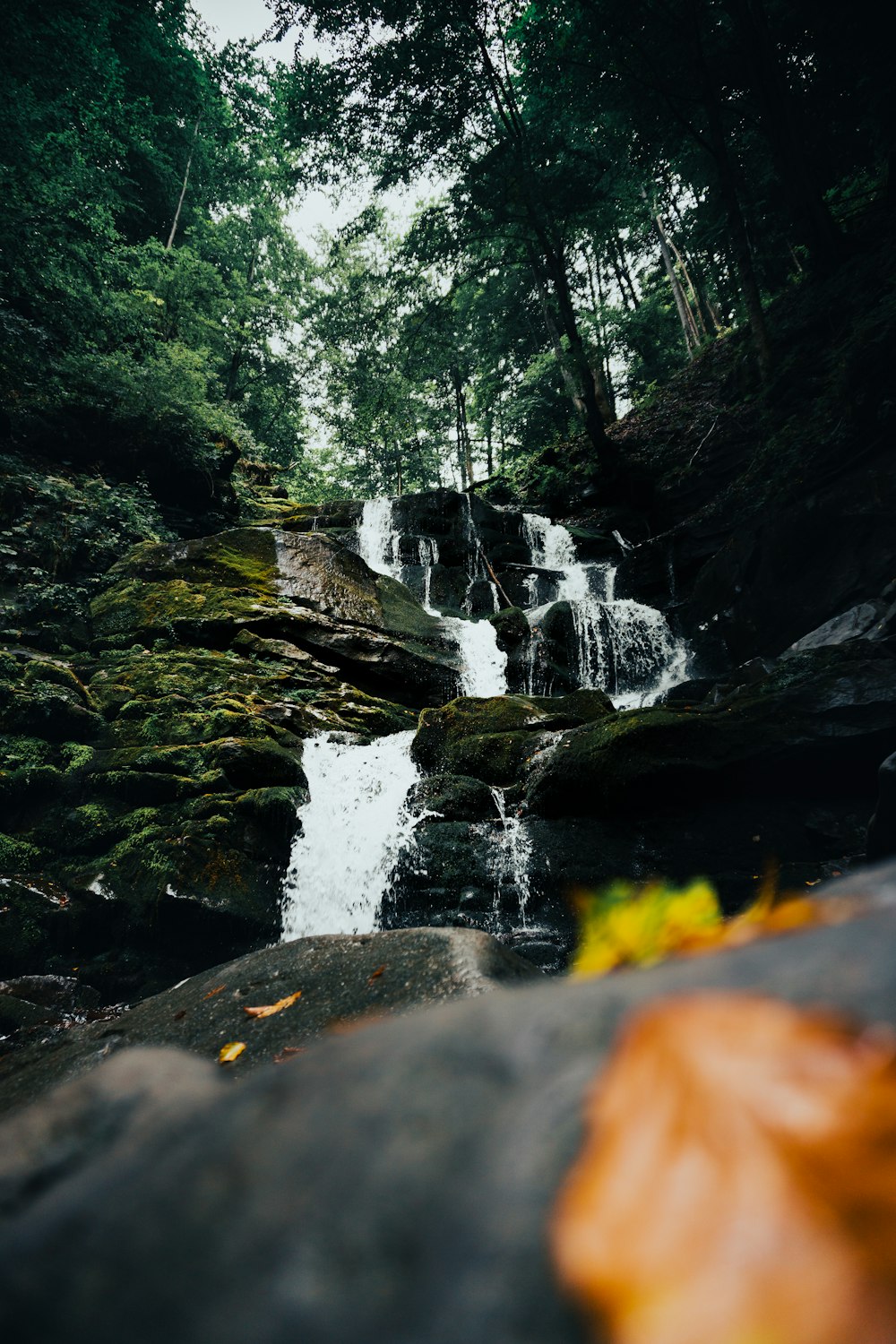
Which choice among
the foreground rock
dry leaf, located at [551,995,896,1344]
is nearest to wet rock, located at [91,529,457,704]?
the foreground rock

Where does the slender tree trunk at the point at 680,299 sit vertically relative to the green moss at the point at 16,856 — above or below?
above

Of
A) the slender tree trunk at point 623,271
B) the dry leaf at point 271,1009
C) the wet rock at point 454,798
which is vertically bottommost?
the dry leaf at point 271,1009

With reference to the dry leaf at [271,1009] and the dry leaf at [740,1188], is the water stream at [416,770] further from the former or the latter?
the dry leaf at [740,1188]

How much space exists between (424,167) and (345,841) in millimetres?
17886

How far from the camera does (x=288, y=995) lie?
3.34 metres

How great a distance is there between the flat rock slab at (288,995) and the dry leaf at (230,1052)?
1.3 inches

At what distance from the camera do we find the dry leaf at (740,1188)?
41 cm

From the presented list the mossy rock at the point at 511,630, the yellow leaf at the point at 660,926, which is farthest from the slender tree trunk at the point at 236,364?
the yellow leaf at the point at 660,926

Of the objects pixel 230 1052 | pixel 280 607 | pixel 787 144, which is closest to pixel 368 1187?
pixel 230 1052

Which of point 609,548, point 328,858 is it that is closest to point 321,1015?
point 328,858

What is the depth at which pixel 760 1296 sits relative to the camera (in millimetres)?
410

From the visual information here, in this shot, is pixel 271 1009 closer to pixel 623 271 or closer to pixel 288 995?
pixel 288 995

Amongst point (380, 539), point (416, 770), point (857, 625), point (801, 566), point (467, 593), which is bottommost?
point (416, 770)

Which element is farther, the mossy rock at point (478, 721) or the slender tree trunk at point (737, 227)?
the slender tree trunk at point (737, 227)
